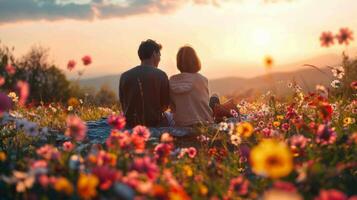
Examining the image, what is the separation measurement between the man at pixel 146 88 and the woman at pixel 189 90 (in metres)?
0.21

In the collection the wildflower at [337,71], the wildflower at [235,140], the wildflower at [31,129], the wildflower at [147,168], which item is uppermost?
the wildflower at [337,71]

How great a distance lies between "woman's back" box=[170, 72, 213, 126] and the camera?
9.80 m

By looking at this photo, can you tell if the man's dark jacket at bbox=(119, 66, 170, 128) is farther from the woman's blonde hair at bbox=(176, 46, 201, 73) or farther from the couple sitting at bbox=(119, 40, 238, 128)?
the woman's blonde hair at bbox=(176, 46, 201, 73)

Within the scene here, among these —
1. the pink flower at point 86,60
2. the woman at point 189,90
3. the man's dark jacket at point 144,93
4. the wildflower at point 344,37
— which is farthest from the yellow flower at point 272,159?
the woman at point 189,90

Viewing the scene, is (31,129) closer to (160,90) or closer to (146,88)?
(146,88)

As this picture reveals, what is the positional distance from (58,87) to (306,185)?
125 ft

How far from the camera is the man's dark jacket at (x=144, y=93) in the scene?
381 inches

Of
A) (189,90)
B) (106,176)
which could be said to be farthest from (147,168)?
(189,90)

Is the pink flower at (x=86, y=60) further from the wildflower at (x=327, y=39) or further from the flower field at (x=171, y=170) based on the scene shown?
the wildflower at (x=327, y=39)

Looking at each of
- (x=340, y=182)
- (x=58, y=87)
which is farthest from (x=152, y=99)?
(x=58, y=87)

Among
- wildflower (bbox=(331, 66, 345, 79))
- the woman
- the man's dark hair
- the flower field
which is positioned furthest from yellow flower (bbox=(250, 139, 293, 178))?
the man's dark hair

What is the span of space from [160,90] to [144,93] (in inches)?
11.5

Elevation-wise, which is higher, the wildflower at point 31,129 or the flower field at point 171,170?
the wildflower at point 31,129

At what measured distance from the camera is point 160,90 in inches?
389
